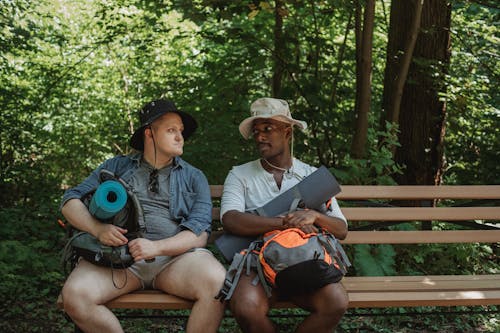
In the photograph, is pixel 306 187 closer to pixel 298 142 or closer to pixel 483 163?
pixel 298 142

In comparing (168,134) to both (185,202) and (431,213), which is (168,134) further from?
(431,213)

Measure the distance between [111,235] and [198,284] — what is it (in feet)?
1.70

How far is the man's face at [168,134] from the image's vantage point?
150 inches

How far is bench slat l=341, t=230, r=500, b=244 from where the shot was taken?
4.36m

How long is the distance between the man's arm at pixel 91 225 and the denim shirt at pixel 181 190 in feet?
0.20

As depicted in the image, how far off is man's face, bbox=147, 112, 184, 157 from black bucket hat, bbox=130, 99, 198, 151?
0.05 metres

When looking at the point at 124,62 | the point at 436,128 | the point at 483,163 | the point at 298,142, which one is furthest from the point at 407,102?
the point at 124,62

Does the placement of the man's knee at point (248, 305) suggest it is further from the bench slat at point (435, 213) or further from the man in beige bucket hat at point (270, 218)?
the bench slat at point (435, 213)

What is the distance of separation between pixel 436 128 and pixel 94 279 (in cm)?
427

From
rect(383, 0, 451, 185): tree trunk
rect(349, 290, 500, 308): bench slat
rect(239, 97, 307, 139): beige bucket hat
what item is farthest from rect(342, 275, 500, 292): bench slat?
rect(383, 0, 451, 185): tree trunk

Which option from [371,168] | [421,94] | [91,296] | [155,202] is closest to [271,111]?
[155,202]

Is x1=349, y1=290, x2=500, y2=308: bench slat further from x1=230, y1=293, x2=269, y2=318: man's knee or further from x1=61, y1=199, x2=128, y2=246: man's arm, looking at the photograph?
x1=61, y1=199, x2=128, y2=246: man's arm

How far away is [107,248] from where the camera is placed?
341cm

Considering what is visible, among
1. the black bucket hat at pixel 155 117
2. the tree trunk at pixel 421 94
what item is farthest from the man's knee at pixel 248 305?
the tree trunk at pixel 421 94
